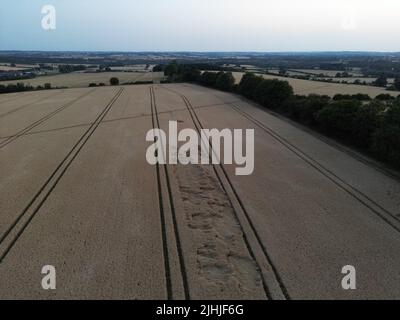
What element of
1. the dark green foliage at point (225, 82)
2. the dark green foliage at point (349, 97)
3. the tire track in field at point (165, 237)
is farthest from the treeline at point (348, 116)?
the dark green foliage at point (225, 82)

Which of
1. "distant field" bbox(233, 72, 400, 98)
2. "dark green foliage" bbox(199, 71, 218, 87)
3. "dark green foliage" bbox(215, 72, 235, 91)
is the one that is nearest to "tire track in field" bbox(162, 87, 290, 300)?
"distant field" bbox(233, 72, 400, 98)

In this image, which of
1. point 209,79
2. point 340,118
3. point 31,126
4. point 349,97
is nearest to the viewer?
point 340,118

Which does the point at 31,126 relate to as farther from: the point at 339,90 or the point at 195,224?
the point at 339,90

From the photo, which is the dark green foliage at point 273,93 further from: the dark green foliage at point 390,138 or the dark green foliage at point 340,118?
the dark green foliage at point 390,138

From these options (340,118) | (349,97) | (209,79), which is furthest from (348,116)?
(209,79)

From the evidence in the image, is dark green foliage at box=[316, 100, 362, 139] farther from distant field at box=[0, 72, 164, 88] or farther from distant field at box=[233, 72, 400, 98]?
distant field at box=[0, 72, 164, 88]

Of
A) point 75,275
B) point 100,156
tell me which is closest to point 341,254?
point 75,275

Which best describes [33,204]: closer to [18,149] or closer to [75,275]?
[75,275]
